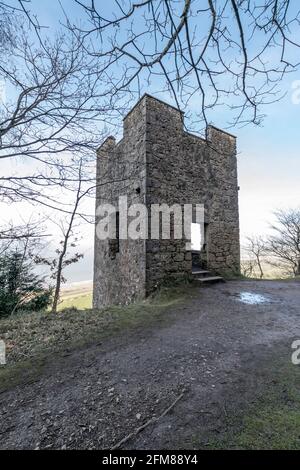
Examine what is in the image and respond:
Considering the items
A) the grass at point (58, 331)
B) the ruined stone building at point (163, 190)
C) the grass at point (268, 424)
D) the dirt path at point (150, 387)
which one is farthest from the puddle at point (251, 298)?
the grass at point (268, 424)

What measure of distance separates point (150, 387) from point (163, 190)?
4.62 metres

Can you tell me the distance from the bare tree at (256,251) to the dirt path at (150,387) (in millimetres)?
12351

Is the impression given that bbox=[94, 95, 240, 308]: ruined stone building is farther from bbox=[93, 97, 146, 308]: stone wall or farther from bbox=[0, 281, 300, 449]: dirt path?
bbox=[0, 281, 300, 449]: dirt path

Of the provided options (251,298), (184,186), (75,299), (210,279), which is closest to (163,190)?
(184,186)

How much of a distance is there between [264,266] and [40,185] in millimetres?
15721

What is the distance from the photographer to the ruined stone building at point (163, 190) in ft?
19.4

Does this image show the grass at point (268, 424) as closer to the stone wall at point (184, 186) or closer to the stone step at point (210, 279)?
the stone wall at point (184, 186)

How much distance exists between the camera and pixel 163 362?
2662 mm

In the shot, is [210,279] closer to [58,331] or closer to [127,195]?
[127,195]

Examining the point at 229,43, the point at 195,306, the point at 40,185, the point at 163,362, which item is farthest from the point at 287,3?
the point at 195,306

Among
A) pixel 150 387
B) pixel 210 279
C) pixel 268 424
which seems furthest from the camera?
pixel 210 279

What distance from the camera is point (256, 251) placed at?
15.6m

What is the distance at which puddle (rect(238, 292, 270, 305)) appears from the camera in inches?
196
